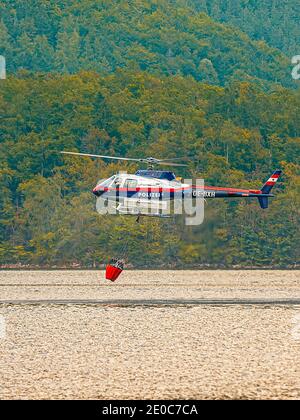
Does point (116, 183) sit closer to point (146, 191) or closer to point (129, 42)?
point (146, 191)

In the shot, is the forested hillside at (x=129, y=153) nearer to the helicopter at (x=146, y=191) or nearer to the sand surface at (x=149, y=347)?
the helicopter at (x=146, y=191)

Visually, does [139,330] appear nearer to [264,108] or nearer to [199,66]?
[264,108]

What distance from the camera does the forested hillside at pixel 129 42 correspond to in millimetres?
169375

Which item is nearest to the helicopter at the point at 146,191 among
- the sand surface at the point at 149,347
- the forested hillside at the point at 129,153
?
the sand surface at the point at 149,347

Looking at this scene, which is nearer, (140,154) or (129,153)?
(140,154)

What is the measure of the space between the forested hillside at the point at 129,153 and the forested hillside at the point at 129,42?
4043 cm

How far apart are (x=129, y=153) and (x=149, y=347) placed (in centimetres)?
7807

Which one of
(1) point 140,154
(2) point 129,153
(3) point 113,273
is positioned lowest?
(3) point 113,273

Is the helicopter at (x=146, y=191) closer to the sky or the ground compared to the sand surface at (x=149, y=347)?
closer to the sky

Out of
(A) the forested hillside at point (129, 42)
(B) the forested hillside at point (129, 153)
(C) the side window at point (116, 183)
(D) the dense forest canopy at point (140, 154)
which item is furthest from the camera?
(A) the forested hillside at point (129, 42)

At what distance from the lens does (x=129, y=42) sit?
576 ft

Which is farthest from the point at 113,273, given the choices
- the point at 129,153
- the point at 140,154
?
the point at 129,153

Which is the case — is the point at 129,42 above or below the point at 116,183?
above
